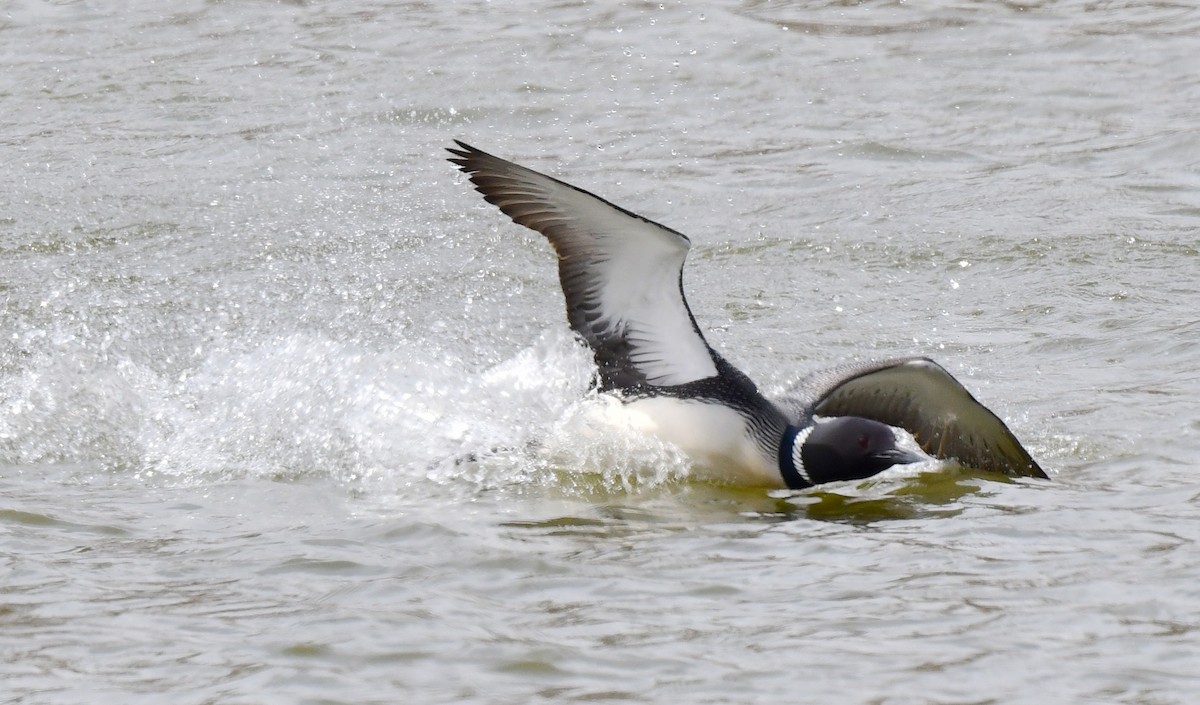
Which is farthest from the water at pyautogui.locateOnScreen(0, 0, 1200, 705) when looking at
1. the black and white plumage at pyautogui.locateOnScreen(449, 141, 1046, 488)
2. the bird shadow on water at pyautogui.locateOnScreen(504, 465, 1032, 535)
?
the black and white plumage at pyautogui.locateOnScreen(449, 141, 1046, 488)

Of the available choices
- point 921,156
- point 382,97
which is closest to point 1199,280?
point 921,156

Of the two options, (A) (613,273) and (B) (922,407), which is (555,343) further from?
(B) (922,407)

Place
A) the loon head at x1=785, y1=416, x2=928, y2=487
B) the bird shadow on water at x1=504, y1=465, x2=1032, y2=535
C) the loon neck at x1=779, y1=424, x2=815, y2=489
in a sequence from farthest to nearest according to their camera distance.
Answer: the loon neck at x1=779, y1=424, x2=815, y2=489 → the loon head at x1=785, y1=416, x2=928, y2=487 → the bird shadow on water at x1=504, y1=465, x2=1032, y2=535

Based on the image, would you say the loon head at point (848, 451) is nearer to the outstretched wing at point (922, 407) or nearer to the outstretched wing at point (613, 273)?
the outstretched wing at point (922, 407)

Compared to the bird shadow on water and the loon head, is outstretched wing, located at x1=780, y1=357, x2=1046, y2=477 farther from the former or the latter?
the loon head

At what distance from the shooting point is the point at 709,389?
6117 mm

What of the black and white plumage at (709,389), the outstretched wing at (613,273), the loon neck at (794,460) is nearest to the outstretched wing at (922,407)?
the black and white plumage at (709,389)

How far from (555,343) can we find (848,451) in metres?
1.18

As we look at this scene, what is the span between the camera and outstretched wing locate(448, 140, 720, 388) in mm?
5586

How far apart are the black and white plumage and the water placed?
133 millimetres

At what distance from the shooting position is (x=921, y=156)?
11258mm

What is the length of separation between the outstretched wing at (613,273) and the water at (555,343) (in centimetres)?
24

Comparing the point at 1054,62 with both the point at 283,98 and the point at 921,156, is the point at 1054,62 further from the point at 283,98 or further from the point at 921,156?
the point at 283,98

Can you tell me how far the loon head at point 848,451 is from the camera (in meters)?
5.89
